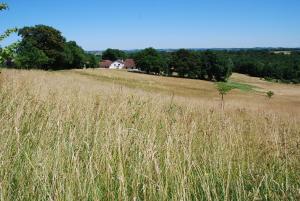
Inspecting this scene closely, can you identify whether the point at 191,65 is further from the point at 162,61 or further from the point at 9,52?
the point at 9,52

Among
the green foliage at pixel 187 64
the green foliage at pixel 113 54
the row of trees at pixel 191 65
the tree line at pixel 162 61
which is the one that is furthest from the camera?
the green foliage at pixel 113 54

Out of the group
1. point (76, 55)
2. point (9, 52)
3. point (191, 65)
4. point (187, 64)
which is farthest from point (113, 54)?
point (9, 52)

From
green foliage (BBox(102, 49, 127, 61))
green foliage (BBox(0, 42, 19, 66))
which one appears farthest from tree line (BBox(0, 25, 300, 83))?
green foliage (BBox(102, 49, 127, 61))

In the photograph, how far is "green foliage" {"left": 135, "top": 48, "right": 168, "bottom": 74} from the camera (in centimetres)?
9750

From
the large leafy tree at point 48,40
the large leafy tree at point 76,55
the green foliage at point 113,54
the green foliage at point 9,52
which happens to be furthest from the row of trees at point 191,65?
the green foliage at point 9,52

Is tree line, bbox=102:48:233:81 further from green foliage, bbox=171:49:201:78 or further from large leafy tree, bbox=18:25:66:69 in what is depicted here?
large leafy tree, bbox=18:25:66:69

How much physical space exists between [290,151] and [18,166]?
2979 mm

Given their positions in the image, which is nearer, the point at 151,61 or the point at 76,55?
the point at 76,55

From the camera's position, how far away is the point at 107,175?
9.08 ft

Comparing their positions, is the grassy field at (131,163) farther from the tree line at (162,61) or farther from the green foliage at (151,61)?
the green foliage at (151,61)

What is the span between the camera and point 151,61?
9869 cm

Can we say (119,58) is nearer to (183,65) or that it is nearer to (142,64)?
(142,64)

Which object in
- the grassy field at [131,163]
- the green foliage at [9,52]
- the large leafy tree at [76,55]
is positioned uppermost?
the large leafy tree at [76,55]

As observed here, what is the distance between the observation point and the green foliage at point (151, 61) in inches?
3839
